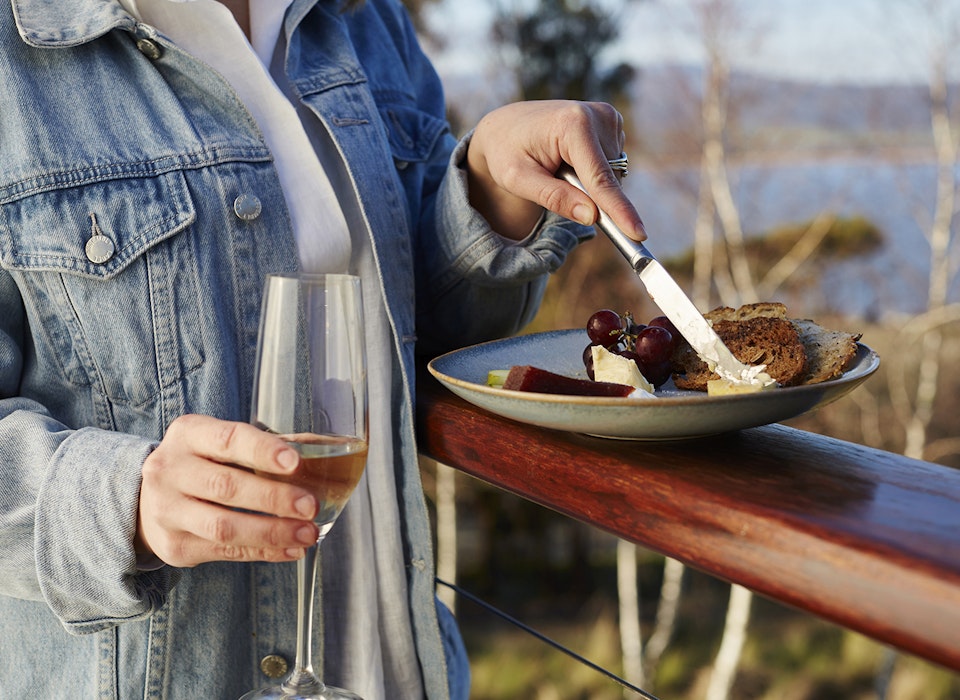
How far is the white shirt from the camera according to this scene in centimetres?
127

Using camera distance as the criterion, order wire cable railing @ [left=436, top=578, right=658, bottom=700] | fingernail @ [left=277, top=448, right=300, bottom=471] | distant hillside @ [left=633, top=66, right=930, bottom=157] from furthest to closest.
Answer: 1. distant hillside @ [left=633, top=66, right=930, bottom=157]
2. wire cable railing @ [left=436, top=578, right=658, bottom=700]
3. fingernail @ [left=277, top=448, right=300, bottom=471]

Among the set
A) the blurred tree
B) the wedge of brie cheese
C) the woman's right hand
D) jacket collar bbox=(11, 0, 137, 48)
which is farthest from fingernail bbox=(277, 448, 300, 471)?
the blurred tree

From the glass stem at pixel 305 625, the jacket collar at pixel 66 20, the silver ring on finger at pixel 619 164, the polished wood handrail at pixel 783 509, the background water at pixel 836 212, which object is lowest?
the background water at pixel 836 212

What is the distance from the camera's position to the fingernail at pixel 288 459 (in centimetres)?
81

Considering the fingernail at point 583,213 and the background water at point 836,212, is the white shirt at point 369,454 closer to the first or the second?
the fingernail at point 583,213

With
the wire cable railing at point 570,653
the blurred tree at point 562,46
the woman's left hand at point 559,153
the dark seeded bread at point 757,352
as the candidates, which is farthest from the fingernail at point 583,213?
the blurred tree at point 562,46

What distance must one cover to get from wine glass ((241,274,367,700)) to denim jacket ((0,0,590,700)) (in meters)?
0.19

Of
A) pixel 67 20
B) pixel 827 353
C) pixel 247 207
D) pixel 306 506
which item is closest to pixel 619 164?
pixel 827 353

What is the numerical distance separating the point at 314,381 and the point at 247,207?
40cm

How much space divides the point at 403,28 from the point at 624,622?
747 centimetres

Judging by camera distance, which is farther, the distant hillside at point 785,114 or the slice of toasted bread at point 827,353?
the distant hillside at point 785,114

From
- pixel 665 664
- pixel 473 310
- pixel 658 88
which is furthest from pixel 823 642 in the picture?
pixel 473 310

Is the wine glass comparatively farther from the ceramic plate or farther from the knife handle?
the knife handle

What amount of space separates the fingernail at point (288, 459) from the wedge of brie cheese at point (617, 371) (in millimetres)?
364
